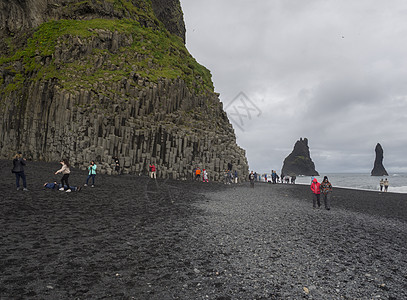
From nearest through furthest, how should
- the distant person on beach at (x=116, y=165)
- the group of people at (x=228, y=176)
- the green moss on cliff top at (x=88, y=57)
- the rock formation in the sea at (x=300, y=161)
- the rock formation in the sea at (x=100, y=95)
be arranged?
the distant person on beach at (x=116, y=165)
the rock formation in the sea at (x=100, y=95)
the green moss on cliff top at (x=88, y=57)
the group of people at (x=228, y=176)
the rock formation in the sea at (x=300, y=161)

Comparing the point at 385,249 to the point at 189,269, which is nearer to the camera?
the point at 189,269

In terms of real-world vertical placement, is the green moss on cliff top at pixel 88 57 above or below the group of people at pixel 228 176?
above

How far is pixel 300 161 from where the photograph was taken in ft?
576

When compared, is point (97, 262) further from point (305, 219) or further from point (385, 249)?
point (305, 219)

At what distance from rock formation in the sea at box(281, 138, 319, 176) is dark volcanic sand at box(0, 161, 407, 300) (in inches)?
6761

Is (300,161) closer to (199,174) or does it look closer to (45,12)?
(199,174)

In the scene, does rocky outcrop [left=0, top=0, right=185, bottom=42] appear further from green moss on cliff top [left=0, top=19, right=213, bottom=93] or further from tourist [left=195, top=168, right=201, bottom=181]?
tourist [left=195, top=168, right=201, bottom=181]

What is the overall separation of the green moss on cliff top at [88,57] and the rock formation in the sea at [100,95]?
17 centimetres

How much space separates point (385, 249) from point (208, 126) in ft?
121

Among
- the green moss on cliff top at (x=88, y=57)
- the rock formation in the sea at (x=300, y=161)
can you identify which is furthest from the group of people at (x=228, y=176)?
the rock formation in the sea at (x=300, y=161)

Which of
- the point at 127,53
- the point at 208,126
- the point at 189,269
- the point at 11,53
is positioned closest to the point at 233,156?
the point at 208,126

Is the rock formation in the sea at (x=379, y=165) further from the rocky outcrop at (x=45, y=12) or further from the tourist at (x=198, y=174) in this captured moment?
the rocky outcrop at (x=45, y=12)

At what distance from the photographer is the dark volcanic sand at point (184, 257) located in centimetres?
490

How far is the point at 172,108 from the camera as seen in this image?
39.8m
